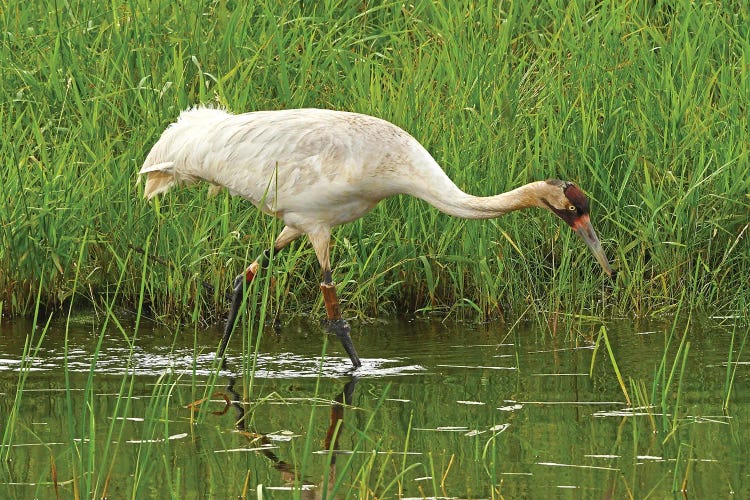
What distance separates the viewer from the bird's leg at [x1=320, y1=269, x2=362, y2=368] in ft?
22.5

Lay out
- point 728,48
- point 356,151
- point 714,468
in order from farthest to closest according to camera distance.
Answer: point 728,48 < point 356,151 < point 714,468

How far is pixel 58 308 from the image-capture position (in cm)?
775

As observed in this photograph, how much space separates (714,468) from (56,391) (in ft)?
8.76

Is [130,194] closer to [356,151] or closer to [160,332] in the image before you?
[160,332]

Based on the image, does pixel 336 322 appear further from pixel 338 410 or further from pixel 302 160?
pixel 338 410

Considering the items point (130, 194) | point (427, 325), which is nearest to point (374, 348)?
point (427, 325)

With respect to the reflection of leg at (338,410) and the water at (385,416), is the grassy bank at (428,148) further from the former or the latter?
the reflection of leg at (338,410)

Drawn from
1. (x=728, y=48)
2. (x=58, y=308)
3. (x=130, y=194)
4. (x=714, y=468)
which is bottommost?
(x=714, y=468)

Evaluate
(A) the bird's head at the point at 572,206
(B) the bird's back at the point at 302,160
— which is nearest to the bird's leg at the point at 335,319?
(B) the bird's back at the point at 302,160

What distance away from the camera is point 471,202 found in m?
6.69

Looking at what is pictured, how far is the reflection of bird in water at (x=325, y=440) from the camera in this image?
4688 mm

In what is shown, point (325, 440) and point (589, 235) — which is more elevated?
point (589, 235)

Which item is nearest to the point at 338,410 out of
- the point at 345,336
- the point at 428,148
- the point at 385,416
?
the point at 385,416

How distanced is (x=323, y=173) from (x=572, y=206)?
1.14 m
